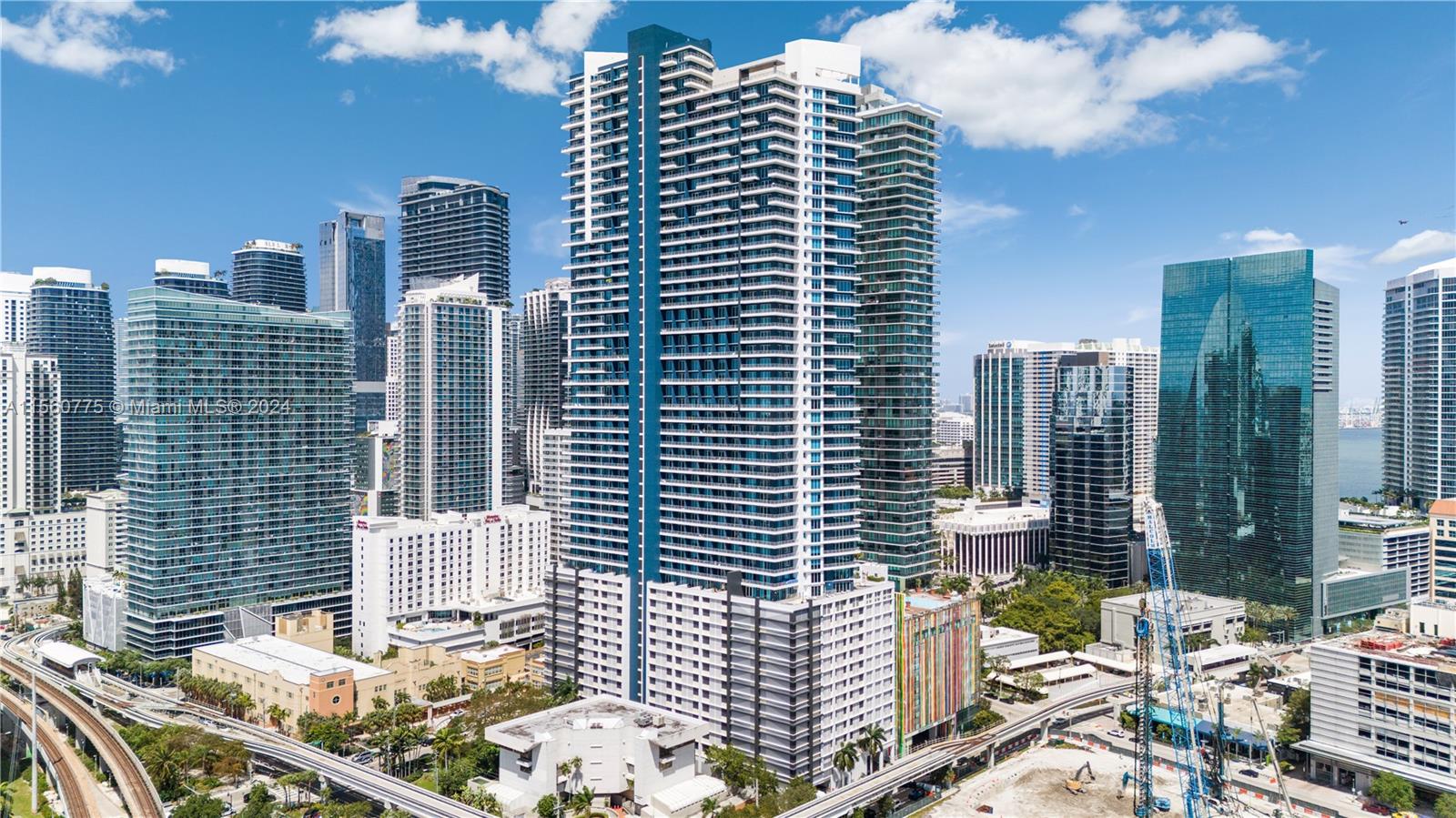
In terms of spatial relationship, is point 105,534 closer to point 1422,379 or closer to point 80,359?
point 80,359

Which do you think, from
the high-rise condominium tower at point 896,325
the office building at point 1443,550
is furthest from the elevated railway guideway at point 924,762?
the office building at point 1443,550

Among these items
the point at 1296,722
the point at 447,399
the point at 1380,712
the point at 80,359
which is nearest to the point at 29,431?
the point at 80,359

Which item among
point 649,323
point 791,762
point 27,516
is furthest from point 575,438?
point 27,516

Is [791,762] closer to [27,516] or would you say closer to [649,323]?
[649,323]

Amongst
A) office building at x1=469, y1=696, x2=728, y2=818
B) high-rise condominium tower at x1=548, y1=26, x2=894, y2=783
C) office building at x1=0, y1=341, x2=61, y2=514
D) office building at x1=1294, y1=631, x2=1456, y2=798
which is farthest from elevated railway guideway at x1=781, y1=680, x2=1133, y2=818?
office building at x1=0, y1=341, x2=61, y2=514

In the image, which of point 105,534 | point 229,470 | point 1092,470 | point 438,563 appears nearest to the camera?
point 229,470

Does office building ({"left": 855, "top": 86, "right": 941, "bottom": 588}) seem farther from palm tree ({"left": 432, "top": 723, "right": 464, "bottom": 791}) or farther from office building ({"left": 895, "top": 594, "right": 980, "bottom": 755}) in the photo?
palm tree ({"left": 432, "top": 723, "right": 464, "bottom": 791})
